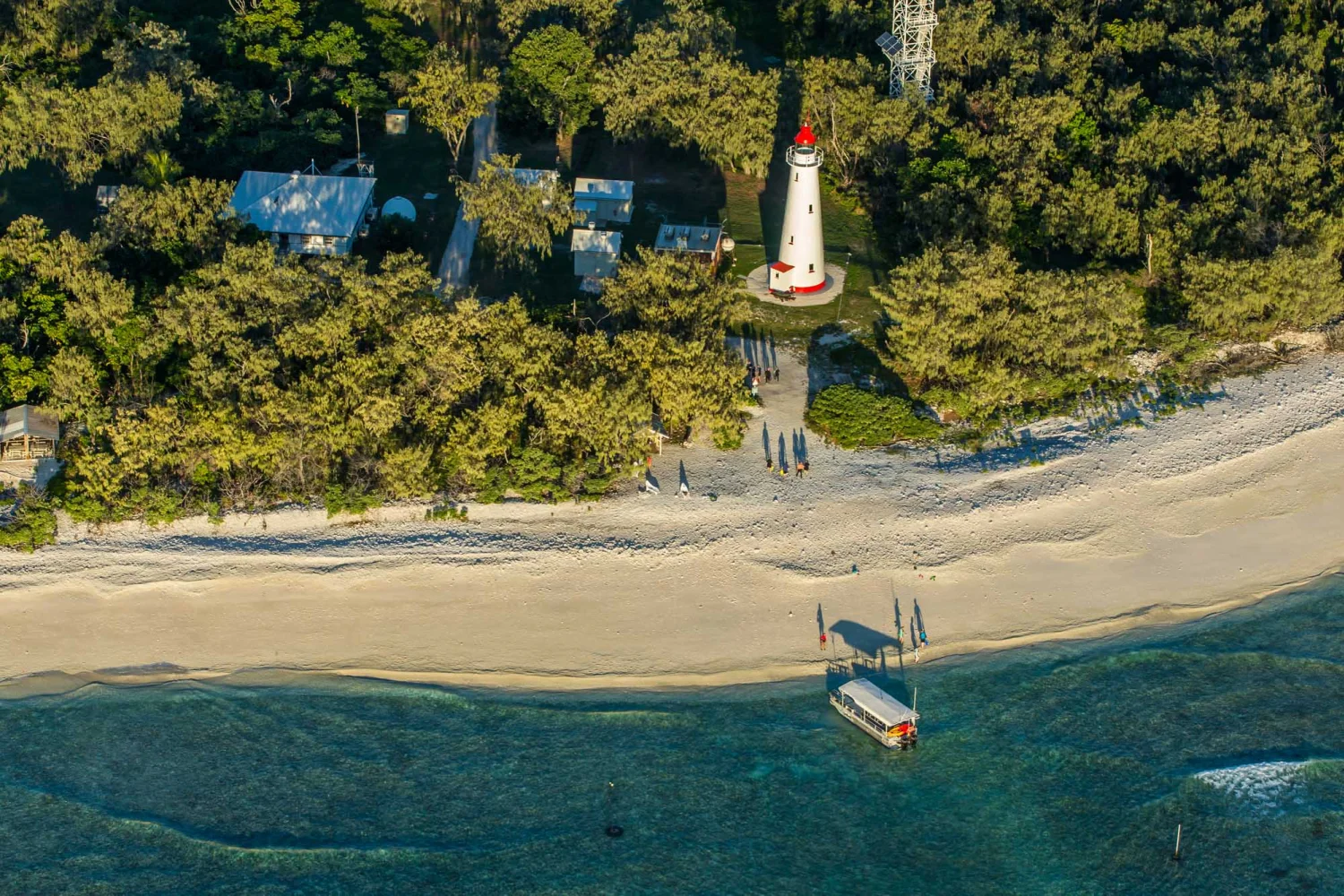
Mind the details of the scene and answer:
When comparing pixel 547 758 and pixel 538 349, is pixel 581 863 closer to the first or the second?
pixel 547 758

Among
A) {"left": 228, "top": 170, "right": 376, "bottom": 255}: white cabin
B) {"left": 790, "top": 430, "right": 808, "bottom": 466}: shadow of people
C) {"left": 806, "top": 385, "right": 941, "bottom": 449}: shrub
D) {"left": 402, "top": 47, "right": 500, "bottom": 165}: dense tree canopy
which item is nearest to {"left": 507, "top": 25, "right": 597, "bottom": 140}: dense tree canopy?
{"left": 402, "top": 47, "right": 500, "bottom": 165}: dense tree canopy

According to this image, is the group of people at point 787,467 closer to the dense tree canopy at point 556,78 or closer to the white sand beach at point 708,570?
the white sand beach at point 708,570

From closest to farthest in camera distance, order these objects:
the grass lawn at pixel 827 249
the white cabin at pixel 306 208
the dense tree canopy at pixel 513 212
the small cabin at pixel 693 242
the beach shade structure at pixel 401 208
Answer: the grass lawn at pixel 827 249, the dense tree canopy at pixel 513 212, the small cabin at pixel 693 242, the white cabin at pixel 306 208, the beach shade structure at pixel 401 208

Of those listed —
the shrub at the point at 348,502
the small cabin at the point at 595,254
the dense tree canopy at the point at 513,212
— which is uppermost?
the dense tree canopy at the point at 513,212

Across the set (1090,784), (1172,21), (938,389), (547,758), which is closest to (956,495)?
(938,389)

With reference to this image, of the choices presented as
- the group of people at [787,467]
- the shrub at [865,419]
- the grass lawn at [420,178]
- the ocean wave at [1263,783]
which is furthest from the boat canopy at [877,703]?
the grass lawn at [420,178]

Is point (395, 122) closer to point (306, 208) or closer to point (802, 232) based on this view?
point (306, 208)

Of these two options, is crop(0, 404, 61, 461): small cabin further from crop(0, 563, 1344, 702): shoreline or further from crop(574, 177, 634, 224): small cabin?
crop(574, 177, 634, 224): small cabin
